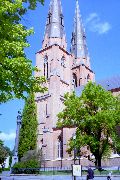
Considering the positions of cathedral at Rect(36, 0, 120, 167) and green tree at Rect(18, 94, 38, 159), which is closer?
cathedral at Rect(36, 0, 120, 167)

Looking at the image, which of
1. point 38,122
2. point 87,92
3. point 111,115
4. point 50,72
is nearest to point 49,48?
point 50,72

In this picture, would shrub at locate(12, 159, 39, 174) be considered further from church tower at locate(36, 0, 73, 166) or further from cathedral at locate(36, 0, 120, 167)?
church tower at locate(36, 0, 73, 166)

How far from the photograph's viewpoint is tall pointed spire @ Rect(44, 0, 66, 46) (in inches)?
2298

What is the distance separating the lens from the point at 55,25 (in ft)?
195

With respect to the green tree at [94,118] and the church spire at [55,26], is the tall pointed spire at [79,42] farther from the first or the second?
the green tree at [94,118]

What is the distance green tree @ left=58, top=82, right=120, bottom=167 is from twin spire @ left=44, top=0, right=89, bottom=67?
2577cm

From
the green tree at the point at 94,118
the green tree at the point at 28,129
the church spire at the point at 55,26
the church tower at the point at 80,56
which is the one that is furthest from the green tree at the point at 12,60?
the church tower at the point at 80,56

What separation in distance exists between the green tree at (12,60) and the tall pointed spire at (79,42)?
56.3 metres

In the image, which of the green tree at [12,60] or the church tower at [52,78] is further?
the church tower at [52,78]

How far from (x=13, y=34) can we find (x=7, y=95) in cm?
238

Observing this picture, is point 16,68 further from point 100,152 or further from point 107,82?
point 107,82

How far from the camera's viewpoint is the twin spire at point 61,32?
193 feet

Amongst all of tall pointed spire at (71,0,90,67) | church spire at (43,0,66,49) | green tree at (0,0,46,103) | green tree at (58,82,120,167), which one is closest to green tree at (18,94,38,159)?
church spire at (43,0,66,49)

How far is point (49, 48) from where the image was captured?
5778 cm
